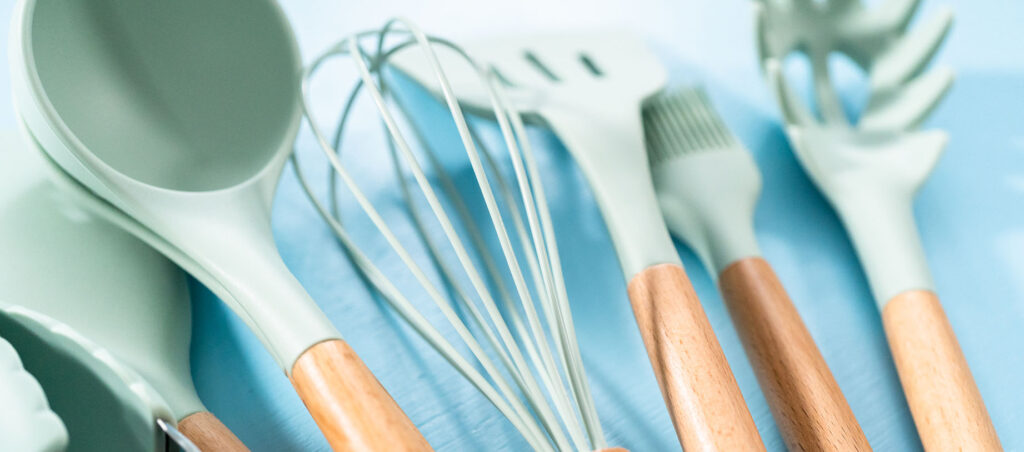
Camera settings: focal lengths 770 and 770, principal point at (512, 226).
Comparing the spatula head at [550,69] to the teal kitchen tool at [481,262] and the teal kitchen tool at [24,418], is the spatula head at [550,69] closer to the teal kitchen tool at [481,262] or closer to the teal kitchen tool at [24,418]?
the teal kitchen tool at [481,262]

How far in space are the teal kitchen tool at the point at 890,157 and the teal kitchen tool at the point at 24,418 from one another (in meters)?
0.35

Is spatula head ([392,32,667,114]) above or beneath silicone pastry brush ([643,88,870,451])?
above

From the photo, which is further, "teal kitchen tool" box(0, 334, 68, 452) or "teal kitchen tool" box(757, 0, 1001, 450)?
"teal kitchen tool" box(757, 0, 1001, 450)

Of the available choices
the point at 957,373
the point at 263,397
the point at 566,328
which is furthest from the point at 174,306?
the point at 957,373

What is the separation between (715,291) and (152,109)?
1.03ft

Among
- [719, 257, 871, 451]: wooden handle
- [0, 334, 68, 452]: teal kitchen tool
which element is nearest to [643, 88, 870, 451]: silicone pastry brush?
[719, 257, 871, 451]: wooden handle

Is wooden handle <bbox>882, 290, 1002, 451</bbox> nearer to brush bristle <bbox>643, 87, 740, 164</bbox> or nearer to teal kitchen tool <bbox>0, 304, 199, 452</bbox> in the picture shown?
brush bristle <bbox>643, 87, 740, 164</bbox>

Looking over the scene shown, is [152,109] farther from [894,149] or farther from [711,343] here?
[894,149]

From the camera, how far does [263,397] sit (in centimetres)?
37

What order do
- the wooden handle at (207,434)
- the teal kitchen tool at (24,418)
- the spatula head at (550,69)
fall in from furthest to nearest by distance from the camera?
the spatula head at (550,69) < the wooden handle at (207,434) < the teal kitchen tool at (24,418)

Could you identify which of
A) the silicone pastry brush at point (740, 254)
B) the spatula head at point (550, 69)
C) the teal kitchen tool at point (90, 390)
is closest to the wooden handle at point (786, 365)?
the silicone pastry brush at point (740, 254)

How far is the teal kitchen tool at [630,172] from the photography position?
12.6 inches

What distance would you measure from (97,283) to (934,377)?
0.39 meters

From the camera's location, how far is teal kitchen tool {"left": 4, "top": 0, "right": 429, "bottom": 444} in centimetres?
31
